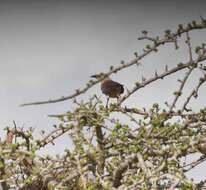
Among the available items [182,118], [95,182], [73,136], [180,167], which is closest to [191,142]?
[180,167]

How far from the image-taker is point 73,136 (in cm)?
467

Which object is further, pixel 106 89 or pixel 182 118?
pixel 106 89

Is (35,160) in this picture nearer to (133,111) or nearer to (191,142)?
(133,111)

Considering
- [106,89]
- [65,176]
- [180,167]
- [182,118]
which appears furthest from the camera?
[106,89]

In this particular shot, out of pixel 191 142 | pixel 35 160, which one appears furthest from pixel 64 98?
pixel 35 160

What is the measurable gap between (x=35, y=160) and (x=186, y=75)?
74.3 inches

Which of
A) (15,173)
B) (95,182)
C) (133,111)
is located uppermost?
(133,111)

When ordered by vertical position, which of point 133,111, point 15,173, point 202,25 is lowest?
point 15,173

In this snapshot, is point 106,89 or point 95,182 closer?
point 95,182

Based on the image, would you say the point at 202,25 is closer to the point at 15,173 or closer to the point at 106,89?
the point at 106,89

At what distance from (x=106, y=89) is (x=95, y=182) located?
180 cm

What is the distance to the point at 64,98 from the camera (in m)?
3.91

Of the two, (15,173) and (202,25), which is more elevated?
(202,25)

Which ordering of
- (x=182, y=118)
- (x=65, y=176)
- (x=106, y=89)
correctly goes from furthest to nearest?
1. (x=106, y=89)
2. (x=65, y=176)
3. (x=182, y=118)
